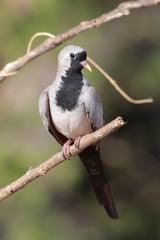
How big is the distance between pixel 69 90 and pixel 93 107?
0.37 ft

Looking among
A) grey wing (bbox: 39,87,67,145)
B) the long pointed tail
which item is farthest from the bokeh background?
grey wing (bbox: 39,87,67,145)

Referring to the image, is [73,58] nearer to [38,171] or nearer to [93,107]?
[93,107]

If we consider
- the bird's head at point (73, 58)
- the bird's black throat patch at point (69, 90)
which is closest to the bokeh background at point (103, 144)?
the bird's black throat patch at point (69, 90)

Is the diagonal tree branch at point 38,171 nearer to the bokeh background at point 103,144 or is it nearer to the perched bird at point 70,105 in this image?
the perched bird at point 70,105

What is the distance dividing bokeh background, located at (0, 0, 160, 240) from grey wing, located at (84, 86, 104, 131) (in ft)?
3.71

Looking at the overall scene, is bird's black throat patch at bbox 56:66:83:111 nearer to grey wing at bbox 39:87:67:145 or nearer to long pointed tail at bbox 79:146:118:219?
grey wing at bbox 39:87:67:145

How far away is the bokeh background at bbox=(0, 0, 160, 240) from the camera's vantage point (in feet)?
9.96

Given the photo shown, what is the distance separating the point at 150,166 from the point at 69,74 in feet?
7.21

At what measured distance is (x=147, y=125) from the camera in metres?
3.59

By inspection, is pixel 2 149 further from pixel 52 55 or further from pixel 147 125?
pixel 147 125

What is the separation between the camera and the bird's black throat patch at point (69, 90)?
1.66 m

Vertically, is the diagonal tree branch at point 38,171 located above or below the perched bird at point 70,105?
below

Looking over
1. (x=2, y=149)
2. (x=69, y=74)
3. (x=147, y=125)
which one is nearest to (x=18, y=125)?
(x=2, y=149)

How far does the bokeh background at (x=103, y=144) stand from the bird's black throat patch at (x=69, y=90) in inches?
46.0
